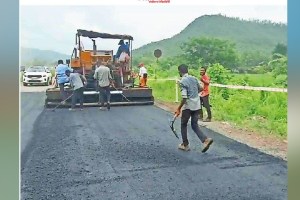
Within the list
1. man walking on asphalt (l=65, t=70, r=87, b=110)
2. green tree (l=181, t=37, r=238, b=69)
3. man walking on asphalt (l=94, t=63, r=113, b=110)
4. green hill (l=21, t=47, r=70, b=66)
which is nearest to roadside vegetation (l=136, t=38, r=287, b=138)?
green tree (l=181, t=37, r=238, b=69)

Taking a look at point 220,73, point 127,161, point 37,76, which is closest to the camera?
point 37,76

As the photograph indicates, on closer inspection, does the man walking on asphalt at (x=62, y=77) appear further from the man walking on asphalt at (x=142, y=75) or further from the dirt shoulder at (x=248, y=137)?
the dirt shoulder at (x=248, y=137)

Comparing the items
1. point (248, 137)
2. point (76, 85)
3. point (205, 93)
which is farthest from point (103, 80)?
point (248, 137)

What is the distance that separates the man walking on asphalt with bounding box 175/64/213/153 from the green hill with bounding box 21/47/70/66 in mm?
784

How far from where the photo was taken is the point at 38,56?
324 centimetres

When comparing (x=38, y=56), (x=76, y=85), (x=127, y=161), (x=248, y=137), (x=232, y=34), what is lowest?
(x=127, y=161)

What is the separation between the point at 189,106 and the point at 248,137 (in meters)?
0.45

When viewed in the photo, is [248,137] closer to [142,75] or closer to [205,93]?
[205,93]

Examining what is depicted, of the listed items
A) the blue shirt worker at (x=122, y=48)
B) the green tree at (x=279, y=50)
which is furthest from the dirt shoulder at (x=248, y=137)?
the green tree at (x=279, y=50)

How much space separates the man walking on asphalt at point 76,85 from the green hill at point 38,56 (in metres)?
0.13

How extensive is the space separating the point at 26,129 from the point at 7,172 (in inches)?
11.2

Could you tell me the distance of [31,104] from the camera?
3232 mm

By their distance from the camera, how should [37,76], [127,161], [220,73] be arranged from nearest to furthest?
1. [37,76]
2. [127,161]
3. [220,73]

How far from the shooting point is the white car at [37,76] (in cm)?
315
